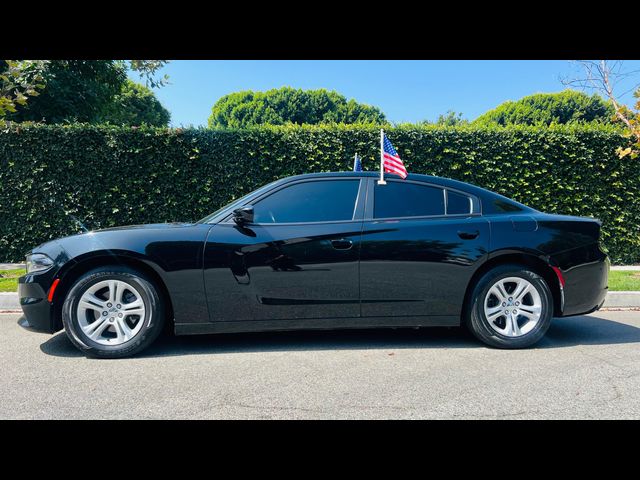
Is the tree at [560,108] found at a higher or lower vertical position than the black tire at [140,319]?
higher

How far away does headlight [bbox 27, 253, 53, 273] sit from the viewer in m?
3.50

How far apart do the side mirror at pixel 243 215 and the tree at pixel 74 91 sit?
29.4ft

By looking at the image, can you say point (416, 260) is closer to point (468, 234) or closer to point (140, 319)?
point (468, 234)

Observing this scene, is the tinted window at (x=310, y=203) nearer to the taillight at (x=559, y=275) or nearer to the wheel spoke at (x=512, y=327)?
the wheel spoke at (x=512, y=327)

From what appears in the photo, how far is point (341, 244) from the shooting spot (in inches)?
141

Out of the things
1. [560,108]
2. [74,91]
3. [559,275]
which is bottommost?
[559,275]

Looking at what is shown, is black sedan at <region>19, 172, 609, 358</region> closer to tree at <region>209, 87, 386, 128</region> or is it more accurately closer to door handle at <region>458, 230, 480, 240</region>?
door handle at <region>458, 230, 480, 240</region>

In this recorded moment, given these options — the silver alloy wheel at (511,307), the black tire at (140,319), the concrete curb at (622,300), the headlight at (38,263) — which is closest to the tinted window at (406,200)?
the silver alloy wheel at (511,307)

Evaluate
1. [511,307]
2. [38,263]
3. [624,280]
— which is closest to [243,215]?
[38,263]

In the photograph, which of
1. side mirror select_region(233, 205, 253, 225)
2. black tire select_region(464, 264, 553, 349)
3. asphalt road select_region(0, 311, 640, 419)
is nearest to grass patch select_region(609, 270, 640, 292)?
asphalt road select_region(0, 311, 640, 419)

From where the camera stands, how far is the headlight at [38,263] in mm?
3496

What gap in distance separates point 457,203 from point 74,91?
37.0 ft

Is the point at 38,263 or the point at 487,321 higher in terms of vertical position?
the point at 38,263

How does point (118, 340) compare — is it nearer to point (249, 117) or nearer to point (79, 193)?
point (79, 193)
